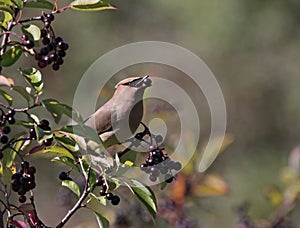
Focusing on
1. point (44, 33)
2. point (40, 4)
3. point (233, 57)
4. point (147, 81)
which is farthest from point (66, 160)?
point (233, 57)

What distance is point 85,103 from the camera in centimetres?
318

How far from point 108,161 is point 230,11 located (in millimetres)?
8501

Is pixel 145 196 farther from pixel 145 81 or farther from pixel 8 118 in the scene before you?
pixel 145 81

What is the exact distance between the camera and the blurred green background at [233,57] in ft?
34.8

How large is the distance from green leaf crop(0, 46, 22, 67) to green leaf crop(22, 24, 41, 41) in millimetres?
46

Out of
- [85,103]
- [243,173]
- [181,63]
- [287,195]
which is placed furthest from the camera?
[243,173]

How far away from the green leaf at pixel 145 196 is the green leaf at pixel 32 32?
473 millimetres

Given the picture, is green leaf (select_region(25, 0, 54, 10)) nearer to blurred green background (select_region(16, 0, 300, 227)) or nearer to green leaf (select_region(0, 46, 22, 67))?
green leaf (select_region(0, 46, 22, 67))

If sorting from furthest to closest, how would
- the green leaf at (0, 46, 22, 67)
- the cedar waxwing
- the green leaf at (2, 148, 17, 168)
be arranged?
the cedar waxwing < the green leaf at (2, 148, 17, 168) < the green leaf at (0, 46, 22, 67)

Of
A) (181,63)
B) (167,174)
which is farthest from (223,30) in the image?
(167,174)

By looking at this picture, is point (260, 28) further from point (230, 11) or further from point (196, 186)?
point (196, 186)

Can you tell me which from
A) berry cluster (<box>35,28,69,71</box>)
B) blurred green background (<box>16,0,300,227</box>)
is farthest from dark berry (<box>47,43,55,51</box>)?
blurred green background (<box>16,0,300,227</box>)

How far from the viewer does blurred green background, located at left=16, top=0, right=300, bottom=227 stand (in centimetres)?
1062

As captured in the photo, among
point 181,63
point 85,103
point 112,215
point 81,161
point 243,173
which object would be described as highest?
point 81,161
